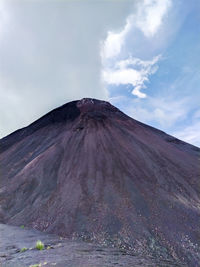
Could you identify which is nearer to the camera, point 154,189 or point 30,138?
point 154,189

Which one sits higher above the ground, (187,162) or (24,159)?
(24,159)

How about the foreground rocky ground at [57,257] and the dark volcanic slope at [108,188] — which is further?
the dark volcanic slope at [108,188]

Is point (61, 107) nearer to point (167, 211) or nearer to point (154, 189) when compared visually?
point (154, 189)

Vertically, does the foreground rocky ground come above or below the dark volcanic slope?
below

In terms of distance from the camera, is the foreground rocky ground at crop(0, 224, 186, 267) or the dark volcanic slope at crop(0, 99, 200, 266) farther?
the dark volcanic slope at crop(0, 99, 200, 266)

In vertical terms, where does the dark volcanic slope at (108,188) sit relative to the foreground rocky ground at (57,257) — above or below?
above

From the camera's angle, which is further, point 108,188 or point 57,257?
point 108,188

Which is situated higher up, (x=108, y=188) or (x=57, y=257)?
(x=108, y=188)

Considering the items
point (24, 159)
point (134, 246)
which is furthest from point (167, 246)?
point (24, 159)
